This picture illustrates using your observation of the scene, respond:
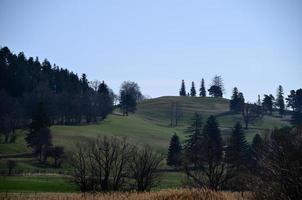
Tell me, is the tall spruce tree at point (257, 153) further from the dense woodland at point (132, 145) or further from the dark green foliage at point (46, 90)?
the dark green foliage at point (46, 90)

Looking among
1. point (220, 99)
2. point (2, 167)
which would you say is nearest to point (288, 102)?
point (220, 99)

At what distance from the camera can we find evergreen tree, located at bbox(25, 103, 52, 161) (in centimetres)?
9344

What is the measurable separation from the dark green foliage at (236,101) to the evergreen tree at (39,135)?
277 ft

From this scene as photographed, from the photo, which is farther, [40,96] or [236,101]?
[236,101]

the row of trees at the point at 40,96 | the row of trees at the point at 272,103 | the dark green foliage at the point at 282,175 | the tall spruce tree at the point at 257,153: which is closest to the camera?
the dark green foliage at the point at 282,175

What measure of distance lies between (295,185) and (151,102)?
178m

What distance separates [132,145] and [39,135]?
22723 millimetres

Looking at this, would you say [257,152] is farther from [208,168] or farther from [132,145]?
[132,145]

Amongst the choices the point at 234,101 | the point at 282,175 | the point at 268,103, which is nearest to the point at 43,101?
the point at 234,101

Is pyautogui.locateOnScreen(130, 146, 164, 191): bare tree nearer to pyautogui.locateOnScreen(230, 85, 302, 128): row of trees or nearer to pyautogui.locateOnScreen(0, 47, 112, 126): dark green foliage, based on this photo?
pyautogui.locateOnScreen(0, 47, 112, 126): dark green foliage

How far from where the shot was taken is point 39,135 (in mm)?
94375

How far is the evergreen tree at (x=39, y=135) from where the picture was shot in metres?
93.4

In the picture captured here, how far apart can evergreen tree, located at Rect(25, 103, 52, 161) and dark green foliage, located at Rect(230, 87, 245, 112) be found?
8440 cm

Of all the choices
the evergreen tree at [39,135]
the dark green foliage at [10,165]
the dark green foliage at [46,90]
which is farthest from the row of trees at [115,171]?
the dark green foliage at [46,90]
